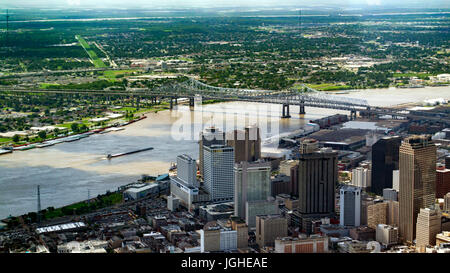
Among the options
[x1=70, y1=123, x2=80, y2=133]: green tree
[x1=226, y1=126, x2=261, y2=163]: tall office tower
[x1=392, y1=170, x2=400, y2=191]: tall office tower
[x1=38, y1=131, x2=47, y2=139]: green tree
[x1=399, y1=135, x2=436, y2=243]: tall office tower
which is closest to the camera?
[x1=399, y1=135, x2=436, y2=243]: tall office tower

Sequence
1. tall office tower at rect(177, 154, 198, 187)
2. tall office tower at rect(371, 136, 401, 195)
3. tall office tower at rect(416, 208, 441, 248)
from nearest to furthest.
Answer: tall office tower at rect(416, 208, 441, 248) < tall office tower at rect(177, 154, 198, 187) < tall office tower at rect(371, 136, 401, 195)

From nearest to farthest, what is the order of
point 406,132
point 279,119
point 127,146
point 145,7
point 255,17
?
point 127,146
point 406,132
point 279,119
point 145,7
point 255,17

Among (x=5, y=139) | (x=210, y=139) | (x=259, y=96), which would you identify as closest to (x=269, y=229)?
(x=210, y=139)

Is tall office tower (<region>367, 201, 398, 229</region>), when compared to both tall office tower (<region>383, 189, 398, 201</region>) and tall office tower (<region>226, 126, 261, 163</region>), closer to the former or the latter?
tall office tower (<region>383, 189, 398, 201</region>)

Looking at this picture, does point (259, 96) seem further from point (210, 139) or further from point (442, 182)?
point (442, 182)

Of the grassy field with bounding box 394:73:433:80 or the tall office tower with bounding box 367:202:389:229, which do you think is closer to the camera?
the tall office tower with bounding box 367:202:389:229

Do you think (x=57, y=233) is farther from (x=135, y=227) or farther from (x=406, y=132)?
(x=406, y=132)

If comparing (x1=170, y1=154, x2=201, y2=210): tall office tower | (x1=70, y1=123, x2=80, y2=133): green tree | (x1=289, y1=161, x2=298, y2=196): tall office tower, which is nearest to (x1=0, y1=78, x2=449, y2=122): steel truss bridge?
(x1=70, y1=123, x2=80, y2=133): green tree
